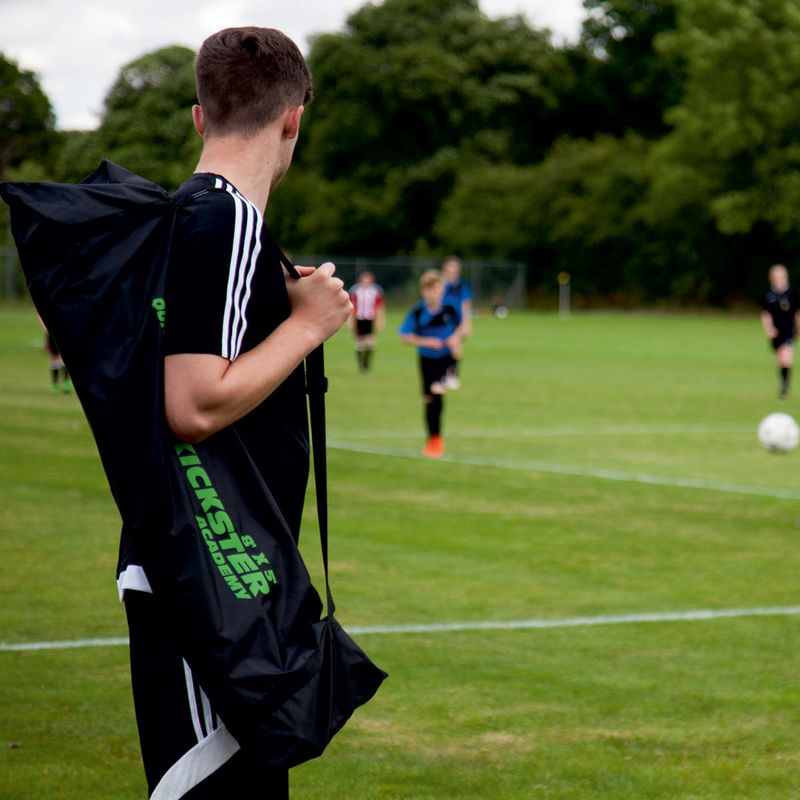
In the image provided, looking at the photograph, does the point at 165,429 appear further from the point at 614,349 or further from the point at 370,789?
the point at 614,349

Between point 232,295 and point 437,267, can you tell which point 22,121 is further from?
point 232,295

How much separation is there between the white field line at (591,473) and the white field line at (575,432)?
1.35 metres

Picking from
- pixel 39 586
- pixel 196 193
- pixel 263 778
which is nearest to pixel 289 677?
pixel 263 778

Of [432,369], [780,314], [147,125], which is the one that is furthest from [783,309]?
[147,125]

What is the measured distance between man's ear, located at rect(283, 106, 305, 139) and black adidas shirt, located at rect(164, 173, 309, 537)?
0.69 feet

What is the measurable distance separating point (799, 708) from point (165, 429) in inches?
173

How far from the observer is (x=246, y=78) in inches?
117

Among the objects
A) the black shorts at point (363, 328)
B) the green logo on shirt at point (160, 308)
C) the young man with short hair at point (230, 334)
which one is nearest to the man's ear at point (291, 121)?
the young man with short hair at point (230, 334)

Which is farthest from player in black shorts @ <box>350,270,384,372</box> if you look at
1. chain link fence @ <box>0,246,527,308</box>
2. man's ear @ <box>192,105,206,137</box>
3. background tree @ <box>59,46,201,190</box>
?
background tree @ <box>59,46,201,190</box>

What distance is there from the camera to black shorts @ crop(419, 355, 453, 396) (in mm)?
17359

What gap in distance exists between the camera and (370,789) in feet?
17.6

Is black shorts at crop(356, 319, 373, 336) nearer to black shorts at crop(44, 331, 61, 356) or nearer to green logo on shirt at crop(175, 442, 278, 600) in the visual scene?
black shorts at crop(44, 331, 61, 356)

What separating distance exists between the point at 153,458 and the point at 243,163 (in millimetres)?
657

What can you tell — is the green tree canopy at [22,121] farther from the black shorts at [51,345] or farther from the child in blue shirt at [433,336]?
the child in blue shirt at [433,336]
